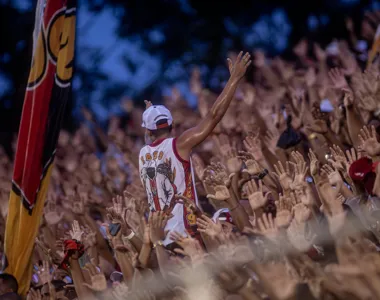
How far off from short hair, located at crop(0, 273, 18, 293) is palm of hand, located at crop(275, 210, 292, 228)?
7.84ft

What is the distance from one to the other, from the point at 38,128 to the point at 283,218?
2.86 m

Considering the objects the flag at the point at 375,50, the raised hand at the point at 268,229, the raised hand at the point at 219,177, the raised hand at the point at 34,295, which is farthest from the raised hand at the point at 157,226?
the flag at the point at 375,50

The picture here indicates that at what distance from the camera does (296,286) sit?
276 cm

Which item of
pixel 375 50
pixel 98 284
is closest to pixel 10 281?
pixel 98 284

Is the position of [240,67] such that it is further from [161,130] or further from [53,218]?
[53,218]

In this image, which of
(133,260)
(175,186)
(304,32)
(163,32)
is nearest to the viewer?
(133,260)

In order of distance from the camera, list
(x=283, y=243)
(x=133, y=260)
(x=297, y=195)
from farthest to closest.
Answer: (x=133, y=260) → (x=297, y=195) → (x=283, y=243)

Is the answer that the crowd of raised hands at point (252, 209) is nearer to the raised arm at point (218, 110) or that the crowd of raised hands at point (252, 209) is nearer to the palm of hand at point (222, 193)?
the palm of hand at point (222, 193)

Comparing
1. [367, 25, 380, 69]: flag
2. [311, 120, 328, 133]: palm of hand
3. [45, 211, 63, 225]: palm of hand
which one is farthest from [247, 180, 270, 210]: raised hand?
[367, 25, 380, 69]: flag

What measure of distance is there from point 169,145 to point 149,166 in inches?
8.2

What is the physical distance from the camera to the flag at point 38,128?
5.18 m

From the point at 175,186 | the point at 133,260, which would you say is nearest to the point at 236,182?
the point at 175,186

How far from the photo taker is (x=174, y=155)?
4.08 metres

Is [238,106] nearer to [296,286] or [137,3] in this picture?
[296,286]
